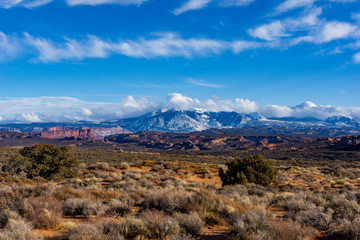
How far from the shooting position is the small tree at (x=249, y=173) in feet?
56.4

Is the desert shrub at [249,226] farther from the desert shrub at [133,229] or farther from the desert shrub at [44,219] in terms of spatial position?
the desert shrub at [44,219]

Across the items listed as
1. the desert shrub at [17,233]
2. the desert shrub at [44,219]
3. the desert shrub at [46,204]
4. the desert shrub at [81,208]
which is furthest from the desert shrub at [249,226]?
the desert shrub at [46,204]

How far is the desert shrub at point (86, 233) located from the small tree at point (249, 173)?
1319cm

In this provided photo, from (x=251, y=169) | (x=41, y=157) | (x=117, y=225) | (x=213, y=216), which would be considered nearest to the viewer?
(x=117, y=225)

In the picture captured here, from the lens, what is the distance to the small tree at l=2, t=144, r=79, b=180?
727 inches

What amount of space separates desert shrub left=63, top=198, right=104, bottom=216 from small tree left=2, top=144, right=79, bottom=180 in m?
12.3

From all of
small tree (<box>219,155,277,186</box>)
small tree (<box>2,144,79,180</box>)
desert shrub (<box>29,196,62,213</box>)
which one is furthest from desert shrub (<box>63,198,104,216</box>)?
small tree (<box>2,144,79,180</box>)

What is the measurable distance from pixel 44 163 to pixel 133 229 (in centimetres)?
1690

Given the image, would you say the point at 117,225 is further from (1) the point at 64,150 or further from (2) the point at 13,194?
(1) the point at 64,150

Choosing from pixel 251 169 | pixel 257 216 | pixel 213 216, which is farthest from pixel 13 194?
pixel 251 169

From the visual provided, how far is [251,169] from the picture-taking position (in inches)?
712

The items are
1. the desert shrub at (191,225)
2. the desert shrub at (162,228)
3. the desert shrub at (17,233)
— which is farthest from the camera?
the desert shrub at (191,225)

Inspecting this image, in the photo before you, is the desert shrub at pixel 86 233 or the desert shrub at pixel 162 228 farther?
the desert shrub at pixel 162 228

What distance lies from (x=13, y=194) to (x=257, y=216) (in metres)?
10.2
